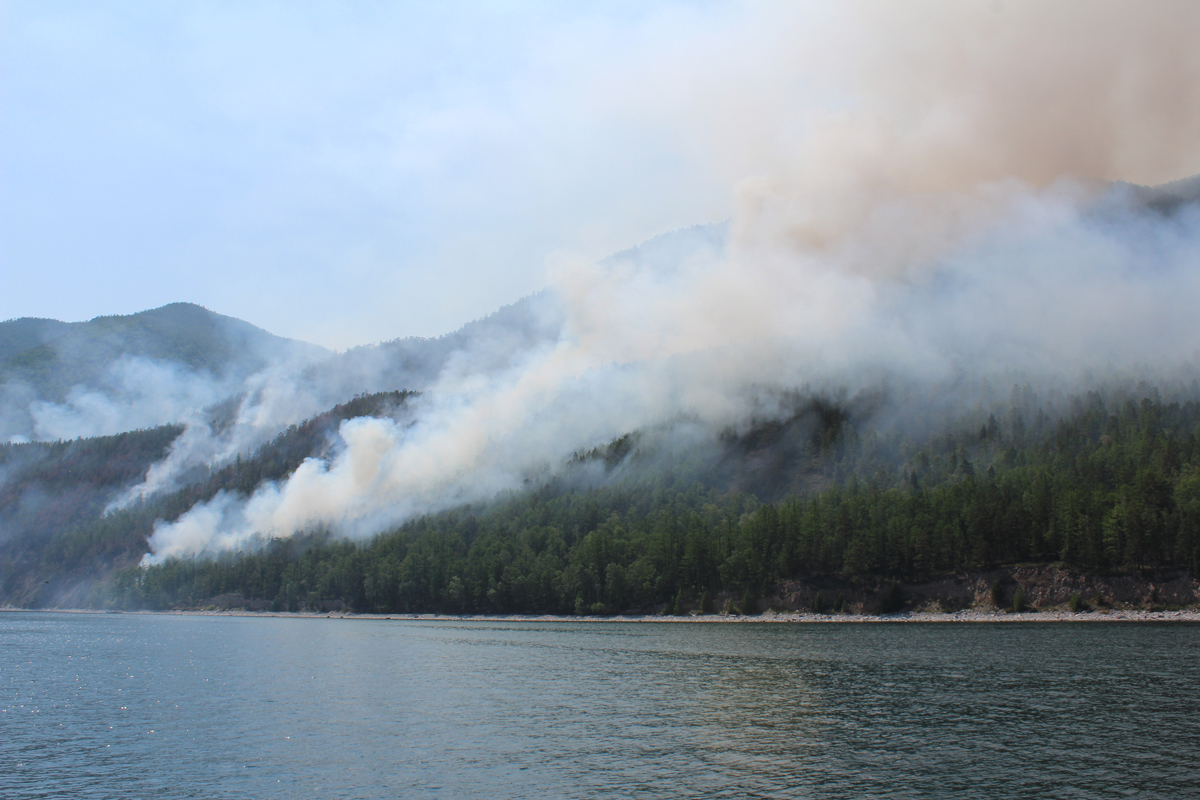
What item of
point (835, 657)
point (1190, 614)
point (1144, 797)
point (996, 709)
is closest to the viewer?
point (1144, 797)

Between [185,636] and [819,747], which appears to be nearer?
[819,747]

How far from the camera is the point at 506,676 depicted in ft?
330

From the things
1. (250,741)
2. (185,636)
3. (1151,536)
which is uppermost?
(1151,536)

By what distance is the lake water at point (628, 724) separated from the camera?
1865 inches

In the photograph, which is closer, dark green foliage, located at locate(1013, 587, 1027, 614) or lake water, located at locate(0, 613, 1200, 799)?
lake water, located at locate(0, 613, 1200, 799)

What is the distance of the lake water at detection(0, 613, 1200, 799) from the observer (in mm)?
47375

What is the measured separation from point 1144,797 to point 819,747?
1975 centimetres

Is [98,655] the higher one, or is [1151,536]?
[1151,536]

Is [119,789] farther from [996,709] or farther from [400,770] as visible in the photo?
[996,709]

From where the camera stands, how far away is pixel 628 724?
216ft

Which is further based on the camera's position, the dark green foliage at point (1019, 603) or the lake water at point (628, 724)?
the dark green foliage at point (1019, 603)

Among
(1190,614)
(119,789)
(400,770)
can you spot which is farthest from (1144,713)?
(1190,614)

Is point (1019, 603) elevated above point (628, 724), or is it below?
below

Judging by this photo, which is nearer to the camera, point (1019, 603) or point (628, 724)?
point (628, 724)
